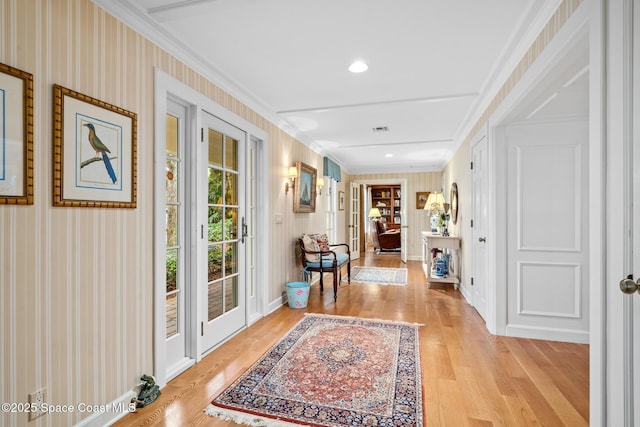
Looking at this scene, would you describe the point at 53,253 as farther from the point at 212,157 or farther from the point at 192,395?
the point at 212,157

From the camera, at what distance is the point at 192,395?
2.11 metres

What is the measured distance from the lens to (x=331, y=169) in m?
6.54

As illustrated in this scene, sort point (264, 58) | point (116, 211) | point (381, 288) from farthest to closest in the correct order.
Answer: point (381, 288) → point (264, 58) → point (116, 211)

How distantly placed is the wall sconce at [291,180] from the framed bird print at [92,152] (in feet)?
8.34

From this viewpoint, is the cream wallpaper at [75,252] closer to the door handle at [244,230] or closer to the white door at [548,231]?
the door handle at [244,230]

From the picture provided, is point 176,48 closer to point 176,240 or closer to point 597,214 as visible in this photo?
point 176,240

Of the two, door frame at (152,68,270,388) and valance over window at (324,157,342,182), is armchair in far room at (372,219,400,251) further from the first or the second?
door frame at (152,68,270,388)

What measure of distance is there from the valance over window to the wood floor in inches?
121

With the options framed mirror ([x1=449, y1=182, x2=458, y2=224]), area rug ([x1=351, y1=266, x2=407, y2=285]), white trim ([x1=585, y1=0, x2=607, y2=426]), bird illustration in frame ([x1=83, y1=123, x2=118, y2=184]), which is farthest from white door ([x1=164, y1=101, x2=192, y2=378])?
framed mirror ([x1=449, y1=182, x2=458, y2=224])

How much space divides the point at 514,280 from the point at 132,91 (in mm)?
3464

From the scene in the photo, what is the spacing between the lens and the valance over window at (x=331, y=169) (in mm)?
6258

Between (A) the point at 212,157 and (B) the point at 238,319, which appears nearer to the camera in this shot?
(A) the point at 212,157

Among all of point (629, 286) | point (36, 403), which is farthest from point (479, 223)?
point (36, 403)

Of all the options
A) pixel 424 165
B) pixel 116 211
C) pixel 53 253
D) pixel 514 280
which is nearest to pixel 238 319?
pixel 116 211
